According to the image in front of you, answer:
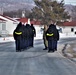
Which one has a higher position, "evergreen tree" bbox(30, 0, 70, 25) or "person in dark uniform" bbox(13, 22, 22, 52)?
"evergreen tree" bbox(30, 0, 70, 25)

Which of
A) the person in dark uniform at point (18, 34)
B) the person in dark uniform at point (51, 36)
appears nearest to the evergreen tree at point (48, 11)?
the person in dark uniform at point (18, 34)

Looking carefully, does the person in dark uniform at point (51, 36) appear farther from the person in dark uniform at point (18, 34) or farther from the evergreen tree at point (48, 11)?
the evergreen tree at point (48, 11)

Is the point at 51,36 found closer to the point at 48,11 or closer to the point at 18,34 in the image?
the point at 18,34

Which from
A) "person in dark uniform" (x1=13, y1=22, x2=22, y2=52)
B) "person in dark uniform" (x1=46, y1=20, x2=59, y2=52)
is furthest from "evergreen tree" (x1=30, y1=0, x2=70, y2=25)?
"person in dark uniform" (x1=46, y1=20, x2=59, y2=52)

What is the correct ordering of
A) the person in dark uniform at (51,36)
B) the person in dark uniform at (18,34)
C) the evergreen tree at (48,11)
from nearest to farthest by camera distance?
the person in dark uniform at (51,36) → the person in dark uniform at (18,34) → the evergreen tree at (48,11)

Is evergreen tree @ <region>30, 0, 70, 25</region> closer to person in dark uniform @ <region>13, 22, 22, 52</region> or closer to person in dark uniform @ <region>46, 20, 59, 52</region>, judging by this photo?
person in dark uniform @ <region>13, 22, 22, 52</region>

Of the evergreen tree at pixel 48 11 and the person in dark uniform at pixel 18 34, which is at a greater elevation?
the evergreen tree at pixel 48 11

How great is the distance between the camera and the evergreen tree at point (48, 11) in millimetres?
113844

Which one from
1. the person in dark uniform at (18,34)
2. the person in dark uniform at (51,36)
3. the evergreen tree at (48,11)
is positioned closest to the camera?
the person in dark uniform at (51,36)

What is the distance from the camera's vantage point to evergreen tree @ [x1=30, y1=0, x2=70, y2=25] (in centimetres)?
11384

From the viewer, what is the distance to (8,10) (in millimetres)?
186125

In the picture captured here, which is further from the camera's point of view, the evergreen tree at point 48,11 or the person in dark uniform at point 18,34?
the evergreen tree at point 48,11

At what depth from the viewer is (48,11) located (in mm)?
116500

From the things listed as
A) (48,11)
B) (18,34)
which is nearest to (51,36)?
(18,34)
